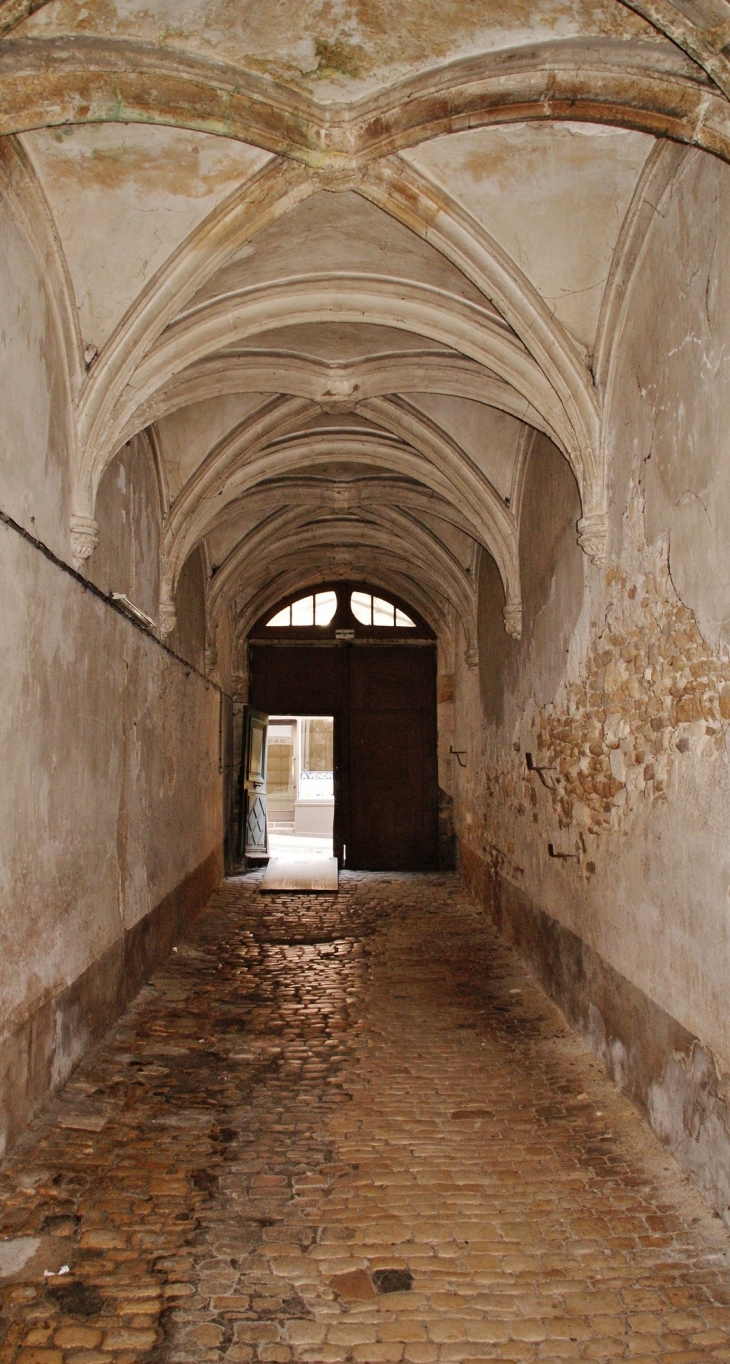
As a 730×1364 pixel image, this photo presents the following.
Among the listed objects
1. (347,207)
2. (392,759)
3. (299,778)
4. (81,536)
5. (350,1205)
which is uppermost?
(347,207)

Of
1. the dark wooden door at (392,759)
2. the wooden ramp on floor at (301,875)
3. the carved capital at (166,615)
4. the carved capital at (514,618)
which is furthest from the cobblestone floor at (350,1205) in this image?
the dark wooden door at (392,759)

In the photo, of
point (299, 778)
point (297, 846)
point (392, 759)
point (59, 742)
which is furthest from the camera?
point (299, 778)

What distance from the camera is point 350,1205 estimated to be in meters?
3.28

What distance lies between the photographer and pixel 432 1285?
2771 millimetres

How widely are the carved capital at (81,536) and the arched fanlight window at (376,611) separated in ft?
32.4

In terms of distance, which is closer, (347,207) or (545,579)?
(347,207)

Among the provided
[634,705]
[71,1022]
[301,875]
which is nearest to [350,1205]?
[71,1022]

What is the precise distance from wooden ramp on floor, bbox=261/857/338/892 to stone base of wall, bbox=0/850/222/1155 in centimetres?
390

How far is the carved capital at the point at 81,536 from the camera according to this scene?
4738mm

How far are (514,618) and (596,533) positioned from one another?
2914 millimetres

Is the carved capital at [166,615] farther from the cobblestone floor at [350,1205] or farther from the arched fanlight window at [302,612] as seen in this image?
the arched fanlight window at [302,612]

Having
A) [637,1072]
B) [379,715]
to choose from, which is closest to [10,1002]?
[637,1072]

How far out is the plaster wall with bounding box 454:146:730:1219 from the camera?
3.29 metres

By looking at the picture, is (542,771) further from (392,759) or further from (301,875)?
(392,759)
